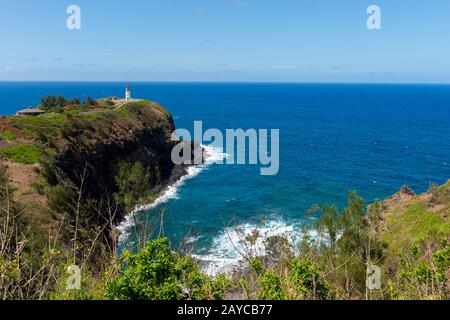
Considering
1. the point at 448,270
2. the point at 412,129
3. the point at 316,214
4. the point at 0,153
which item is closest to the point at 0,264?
the point at 448,270

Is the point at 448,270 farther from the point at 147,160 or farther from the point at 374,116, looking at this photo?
the point at 374,116

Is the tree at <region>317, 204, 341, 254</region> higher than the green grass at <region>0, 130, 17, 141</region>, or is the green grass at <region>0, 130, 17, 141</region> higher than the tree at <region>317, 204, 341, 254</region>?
the green grass at <region>0, 130, 17, 141</region>

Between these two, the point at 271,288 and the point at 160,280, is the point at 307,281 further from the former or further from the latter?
the point at 160,280

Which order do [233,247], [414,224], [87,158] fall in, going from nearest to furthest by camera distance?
1. [233,247]
2. [414,224]
3. [87,158]

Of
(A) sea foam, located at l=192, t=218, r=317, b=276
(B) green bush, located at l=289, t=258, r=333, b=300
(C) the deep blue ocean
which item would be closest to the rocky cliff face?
(C) the deep blue ocean

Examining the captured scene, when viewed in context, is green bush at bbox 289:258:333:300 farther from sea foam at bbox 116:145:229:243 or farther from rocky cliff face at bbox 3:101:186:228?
rocky cliff face at bbox 3:101:186:228

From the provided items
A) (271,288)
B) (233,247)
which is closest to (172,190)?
(233,247)
